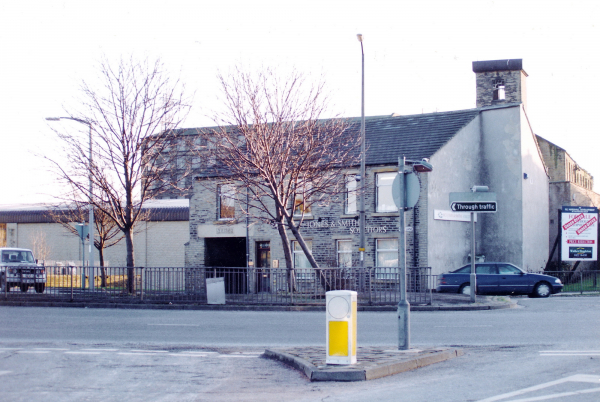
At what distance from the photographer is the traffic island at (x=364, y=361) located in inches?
347

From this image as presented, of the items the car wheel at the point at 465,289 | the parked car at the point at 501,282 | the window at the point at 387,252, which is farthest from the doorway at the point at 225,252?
the car wheel at the point at 465,289

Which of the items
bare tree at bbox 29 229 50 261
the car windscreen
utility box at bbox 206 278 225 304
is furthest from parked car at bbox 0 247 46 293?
bare tree at bbox 29 229 50 261

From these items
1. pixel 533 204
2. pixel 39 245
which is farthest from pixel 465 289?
pixel 39 245

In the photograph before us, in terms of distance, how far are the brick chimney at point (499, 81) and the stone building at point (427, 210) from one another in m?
5.99

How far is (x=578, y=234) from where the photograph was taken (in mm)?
33625

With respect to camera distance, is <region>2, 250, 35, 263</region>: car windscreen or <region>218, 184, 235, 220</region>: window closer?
<region>2, 250, 35, 263</region>: car windscreen

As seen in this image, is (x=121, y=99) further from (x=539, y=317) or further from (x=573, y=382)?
(x=573, y=382)

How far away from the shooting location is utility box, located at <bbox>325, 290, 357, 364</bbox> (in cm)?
923

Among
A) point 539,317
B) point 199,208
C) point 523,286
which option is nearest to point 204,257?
point 199,208

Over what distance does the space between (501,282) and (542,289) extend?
1565 mm

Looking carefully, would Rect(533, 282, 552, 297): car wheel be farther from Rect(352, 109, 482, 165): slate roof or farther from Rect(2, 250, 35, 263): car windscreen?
Rect(2, 250, 35, 263): car windscreen

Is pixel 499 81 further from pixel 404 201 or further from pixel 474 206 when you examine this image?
pixel 404 201

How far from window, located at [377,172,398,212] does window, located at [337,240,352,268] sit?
2.29 metres

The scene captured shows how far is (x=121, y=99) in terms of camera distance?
1025 inches
